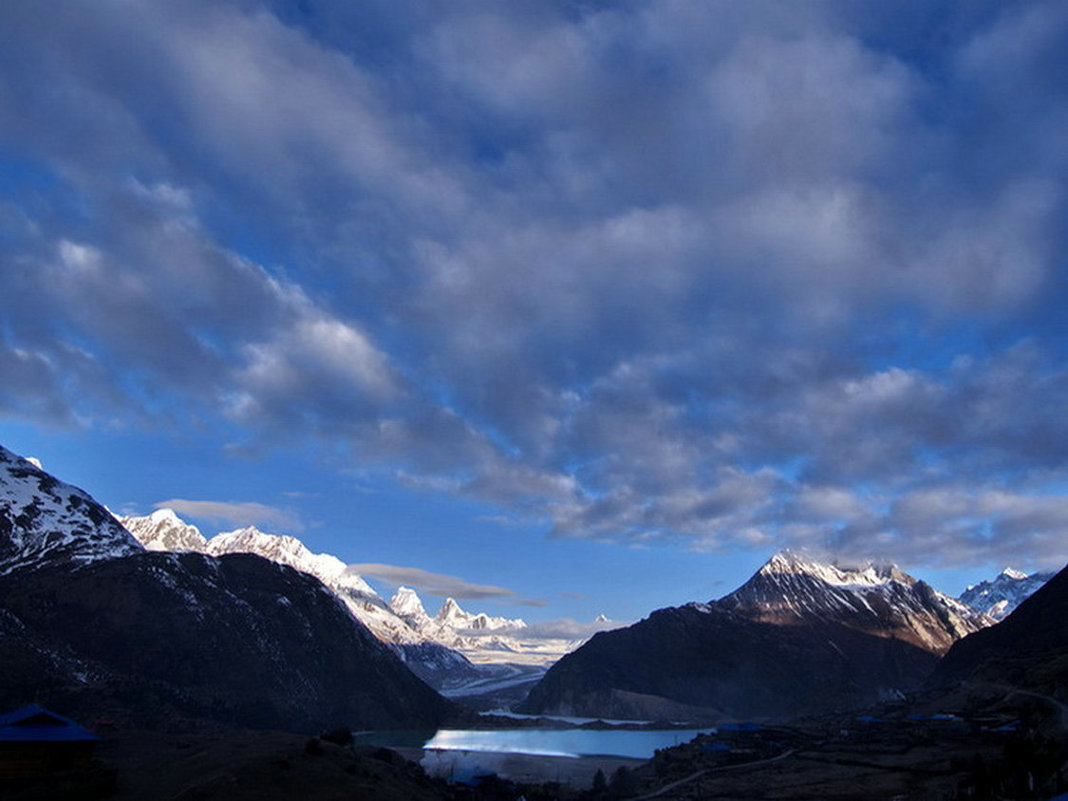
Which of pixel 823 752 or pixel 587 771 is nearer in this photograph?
pixel 823 752

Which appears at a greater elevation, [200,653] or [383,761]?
[200,653]

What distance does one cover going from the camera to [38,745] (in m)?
53.8

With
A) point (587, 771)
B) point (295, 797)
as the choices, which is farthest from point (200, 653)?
point (295, 797)

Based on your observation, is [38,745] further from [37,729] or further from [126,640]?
[126,640]

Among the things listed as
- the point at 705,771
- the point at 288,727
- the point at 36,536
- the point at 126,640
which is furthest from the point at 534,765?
the point at 36,536

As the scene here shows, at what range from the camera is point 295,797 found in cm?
5141

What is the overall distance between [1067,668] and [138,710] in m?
175

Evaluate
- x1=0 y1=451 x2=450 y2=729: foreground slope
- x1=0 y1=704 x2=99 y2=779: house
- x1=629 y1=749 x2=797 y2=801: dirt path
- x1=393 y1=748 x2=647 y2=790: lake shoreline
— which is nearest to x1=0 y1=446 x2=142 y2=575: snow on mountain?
x1=0 y1=451 x2=450 y2=729: foreground slope

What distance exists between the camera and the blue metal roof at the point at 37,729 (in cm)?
5328

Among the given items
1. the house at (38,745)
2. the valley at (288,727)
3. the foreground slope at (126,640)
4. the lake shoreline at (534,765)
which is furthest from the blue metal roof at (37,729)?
the foreground slope at (126,640)

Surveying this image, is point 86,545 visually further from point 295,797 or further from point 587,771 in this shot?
point 295,797

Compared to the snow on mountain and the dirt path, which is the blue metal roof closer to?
the dirt path

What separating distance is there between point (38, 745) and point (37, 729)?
1.33m

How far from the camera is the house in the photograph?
174 ft
